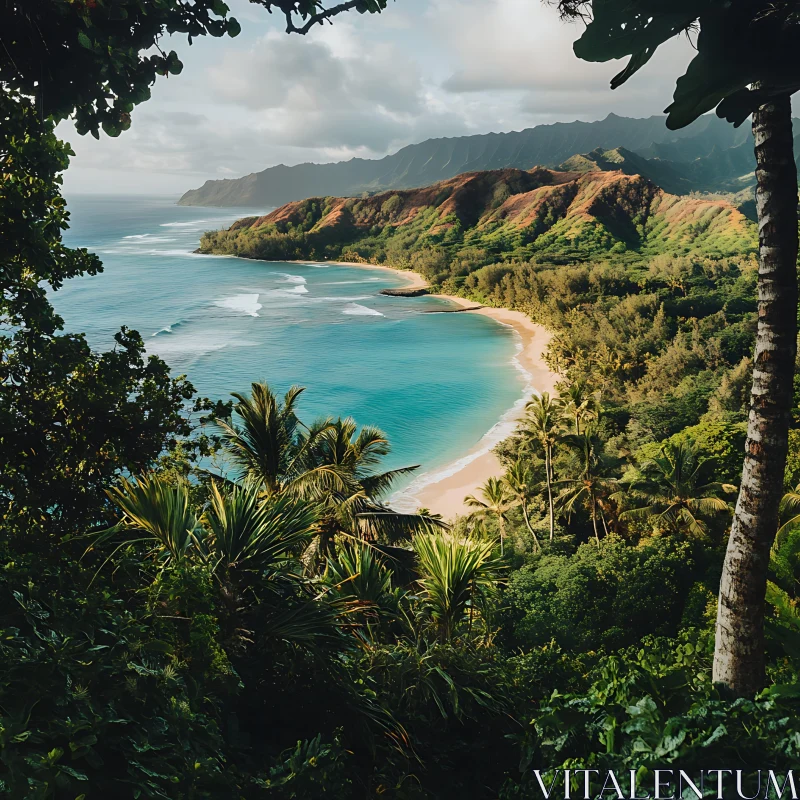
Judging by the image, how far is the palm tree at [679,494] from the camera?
13.5 meters

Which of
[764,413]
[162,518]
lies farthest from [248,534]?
[764,413]

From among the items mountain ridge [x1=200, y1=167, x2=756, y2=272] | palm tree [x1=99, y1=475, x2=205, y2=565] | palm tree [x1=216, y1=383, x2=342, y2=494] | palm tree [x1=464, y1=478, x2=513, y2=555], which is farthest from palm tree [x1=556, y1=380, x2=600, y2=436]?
mountain ridge [x1=200, y1=167, x2=756, y2=272]

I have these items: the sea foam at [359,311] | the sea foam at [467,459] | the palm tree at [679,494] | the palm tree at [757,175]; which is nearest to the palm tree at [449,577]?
the palm tree at [757,175]

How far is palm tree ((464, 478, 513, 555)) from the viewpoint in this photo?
16.6 meters

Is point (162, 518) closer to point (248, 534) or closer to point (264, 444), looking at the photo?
point (248, 534)

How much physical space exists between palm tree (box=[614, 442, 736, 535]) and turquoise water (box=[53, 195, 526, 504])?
9.49 meters

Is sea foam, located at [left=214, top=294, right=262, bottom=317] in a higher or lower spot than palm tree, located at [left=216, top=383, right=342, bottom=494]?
higher

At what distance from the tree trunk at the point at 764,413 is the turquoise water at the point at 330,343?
1949 cm

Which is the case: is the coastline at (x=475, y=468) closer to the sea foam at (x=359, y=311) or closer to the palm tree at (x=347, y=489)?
the palm tree at (x=347, y=489)

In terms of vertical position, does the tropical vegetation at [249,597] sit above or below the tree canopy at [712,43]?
below

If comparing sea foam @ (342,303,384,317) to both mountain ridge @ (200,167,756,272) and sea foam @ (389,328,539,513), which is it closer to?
mountain ridge @ (200,167,756,272)

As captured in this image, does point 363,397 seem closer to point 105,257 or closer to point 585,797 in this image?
point 585,797

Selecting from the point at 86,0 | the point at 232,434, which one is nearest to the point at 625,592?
the point at 232,434

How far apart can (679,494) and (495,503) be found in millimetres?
4808
